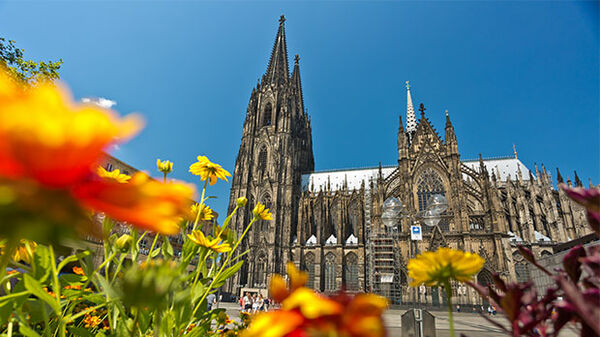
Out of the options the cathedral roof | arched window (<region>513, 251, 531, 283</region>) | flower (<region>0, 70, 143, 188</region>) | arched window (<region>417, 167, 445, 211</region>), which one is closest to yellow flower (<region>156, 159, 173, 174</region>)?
flower (<region>0, 70, 143, 188</region>)

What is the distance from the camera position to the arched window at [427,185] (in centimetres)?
2396

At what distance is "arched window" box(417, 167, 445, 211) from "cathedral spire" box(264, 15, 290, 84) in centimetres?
2004

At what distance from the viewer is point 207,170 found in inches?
64.1

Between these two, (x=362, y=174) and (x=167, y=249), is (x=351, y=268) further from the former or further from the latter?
(x=167, y=249)

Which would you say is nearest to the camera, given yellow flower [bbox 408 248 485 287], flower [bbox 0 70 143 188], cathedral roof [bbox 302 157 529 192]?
flower [bbox 0 70 143 188]

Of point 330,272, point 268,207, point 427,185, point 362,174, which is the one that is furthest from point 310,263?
point 362,174

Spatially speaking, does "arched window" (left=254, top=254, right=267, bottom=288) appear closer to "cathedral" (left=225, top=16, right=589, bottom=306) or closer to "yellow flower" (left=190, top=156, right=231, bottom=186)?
"cathedral" (left=225, top=16, right=589, bottom=306)

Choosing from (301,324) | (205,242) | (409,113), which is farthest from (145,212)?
(409,113)

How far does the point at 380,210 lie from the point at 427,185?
4.49 metres

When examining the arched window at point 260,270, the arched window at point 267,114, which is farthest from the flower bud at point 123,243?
the arched window at point 267,114

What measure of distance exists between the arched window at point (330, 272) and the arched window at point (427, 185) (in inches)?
356

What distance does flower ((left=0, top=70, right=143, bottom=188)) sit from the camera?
32 cm

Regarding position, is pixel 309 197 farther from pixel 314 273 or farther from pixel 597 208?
pixel 597 208

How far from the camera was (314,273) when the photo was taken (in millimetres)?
26594
